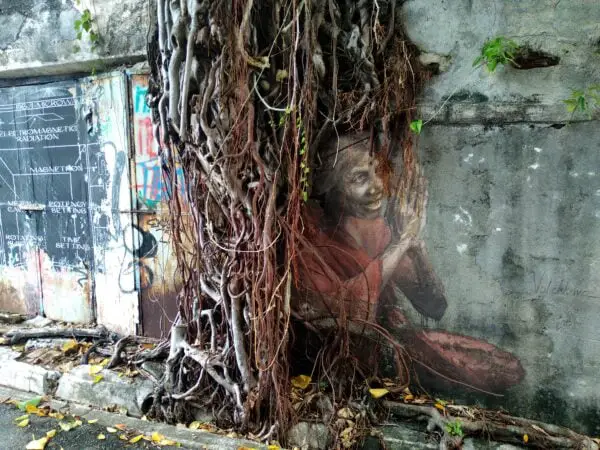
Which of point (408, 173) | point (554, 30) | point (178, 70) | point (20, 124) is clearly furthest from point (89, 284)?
point (554, 30)

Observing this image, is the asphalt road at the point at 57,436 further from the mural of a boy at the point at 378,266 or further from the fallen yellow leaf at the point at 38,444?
the mural of a boy at the point at 378,266

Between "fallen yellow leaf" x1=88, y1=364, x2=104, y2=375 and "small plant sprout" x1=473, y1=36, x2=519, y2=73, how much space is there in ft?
12.3

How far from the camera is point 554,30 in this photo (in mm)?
2492

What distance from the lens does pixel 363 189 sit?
2971 mm

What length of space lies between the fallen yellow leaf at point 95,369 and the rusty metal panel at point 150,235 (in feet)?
1.72

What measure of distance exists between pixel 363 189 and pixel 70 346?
3120mm

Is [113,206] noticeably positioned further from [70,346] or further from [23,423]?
[23,423]

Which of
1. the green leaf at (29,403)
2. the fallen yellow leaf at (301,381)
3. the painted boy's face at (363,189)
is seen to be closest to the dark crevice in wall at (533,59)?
the painted boy's face at (363,189)

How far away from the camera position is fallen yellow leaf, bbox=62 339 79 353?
3.70 m

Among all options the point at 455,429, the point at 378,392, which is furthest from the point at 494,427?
the point at 378,392

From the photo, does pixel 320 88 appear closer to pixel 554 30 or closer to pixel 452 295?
pixel 554 30

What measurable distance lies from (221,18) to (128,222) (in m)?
2.13

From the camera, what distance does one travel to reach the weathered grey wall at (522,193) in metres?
2.50

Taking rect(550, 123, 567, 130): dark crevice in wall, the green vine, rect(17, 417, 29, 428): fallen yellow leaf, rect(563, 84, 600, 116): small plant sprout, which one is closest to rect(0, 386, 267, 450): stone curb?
rect(17, 417, 29, 428): fallen yellow leaf
